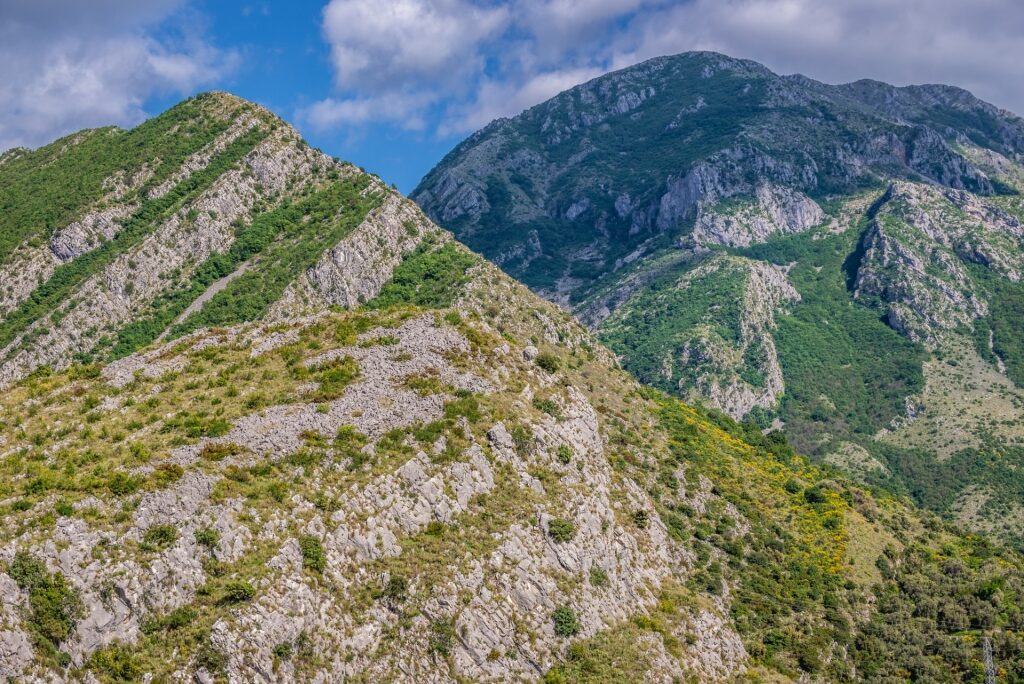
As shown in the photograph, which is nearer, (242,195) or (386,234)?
(386,234)

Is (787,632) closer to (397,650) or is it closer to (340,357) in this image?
(397,650)

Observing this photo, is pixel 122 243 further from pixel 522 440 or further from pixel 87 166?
pixel 522 440

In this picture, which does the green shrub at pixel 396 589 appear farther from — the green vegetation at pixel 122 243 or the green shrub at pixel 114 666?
the green vegetation at pixel 122 243

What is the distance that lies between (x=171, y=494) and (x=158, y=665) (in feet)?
34.9

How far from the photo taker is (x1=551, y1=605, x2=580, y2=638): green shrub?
197ft

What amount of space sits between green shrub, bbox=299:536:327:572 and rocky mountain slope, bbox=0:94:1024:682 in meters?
0.09

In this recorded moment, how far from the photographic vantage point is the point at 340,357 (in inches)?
2872

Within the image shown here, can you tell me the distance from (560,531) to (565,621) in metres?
6.58

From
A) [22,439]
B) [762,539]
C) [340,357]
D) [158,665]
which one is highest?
[762,539]

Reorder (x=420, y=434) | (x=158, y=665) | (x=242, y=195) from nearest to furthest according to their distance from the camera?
(x=158, y=665) < (x=420, y=434) < (x=242, y=195)

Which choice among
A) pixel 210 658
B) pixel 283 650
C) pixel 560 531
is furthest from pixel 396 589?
pixel 560 531

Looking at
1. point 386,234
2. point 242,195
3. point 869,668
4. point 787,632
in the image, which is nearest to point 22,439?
point 787,632

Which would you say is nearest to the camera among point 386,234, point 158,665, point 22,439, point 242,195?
point 158,665

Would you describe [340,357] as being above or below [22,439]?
above
